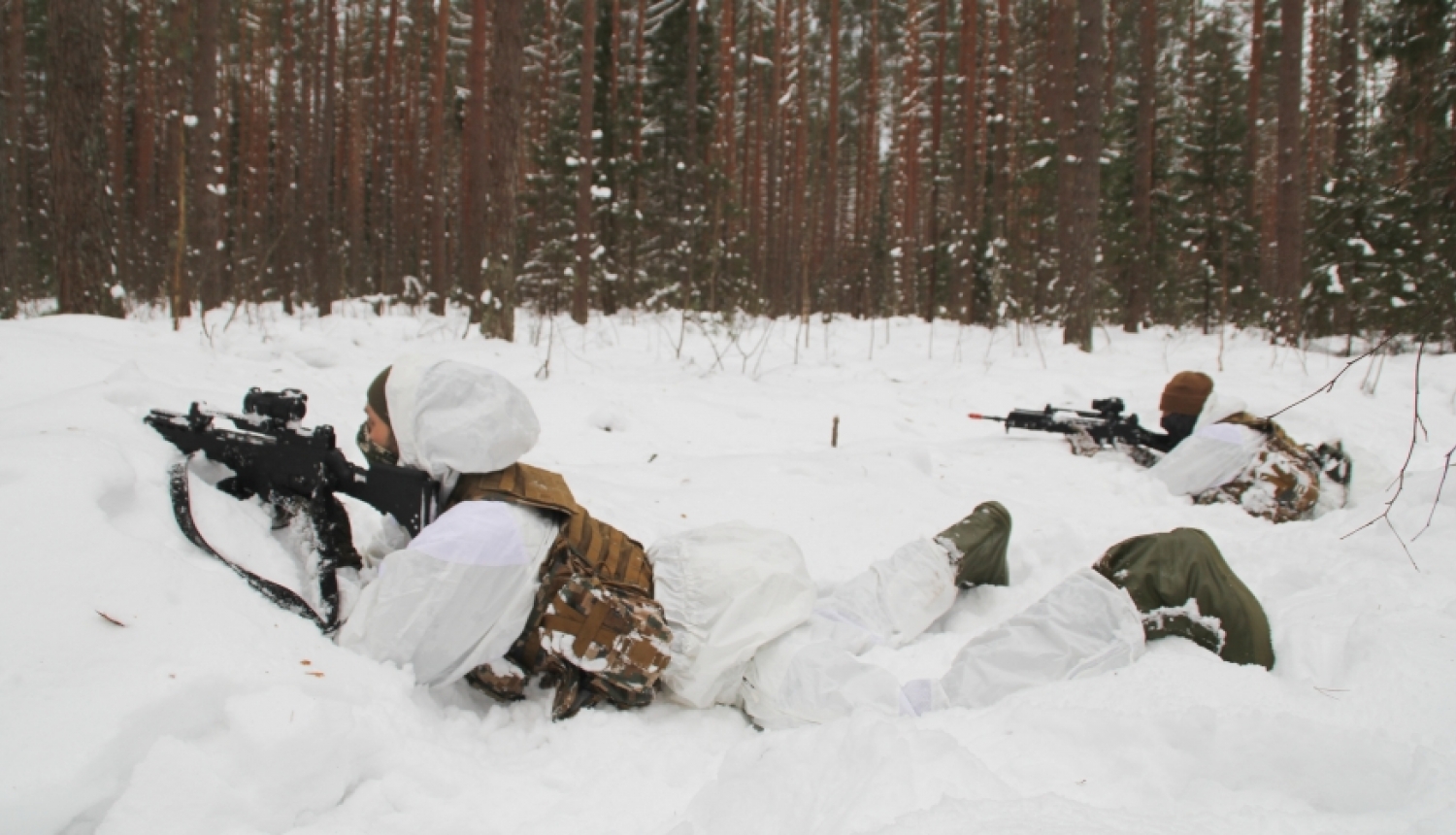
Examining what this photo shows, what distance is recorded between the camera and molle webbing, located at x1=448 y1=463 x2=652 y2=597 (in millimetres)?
2045

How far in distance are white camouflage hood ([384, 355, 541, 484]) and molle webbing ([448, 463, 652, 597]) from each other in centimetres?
5

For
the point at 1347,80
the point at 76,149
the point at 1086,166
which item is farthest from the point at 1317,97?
the point at 76,149

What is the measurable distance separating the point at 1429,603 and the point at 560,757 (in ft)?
8.71

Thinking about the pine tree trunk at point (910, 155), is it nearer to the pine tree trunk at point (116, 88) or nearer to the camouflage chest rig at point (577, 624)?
the camouflage chest rig at point (577, 624)

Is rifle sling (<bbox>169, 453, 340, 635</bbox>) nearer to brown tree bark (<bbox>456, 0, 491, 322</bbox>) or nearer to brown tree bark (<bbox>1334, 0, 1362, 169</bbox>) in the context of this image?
brown tree bark (<bbox>456, 0, 491, 322</bbox>)

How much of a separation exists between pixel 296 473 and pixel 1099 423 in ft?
16.7

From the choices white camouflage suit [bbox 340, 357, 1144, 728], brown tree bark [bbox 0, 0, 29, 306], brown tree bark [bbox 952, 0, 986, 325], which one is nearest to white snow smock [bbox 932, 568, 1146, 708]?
white camouflage suit [bbox 340, 357, 1144, 728]

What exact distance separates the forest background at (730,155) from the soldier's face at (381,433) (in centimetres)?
531

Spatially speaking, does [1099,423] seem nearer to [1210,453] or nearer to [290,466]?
[1210,453]

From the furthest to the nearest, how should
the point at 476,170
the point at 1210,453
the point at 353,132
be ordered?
the point at 353,132 → the point at 476,170 → the point at 1210,453

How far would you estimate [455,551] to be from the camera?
1.86 m

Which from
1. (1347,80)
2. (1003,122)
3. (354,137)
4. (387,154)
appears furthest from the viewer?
(387,154)

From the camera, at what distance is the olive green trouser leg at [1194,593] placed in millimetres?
2113

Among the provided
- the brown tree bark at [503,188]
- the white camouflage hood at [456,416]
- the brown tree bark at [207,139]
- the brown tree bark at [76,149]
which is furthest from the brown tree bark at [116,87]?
the white camouflage hood at [456,416]
